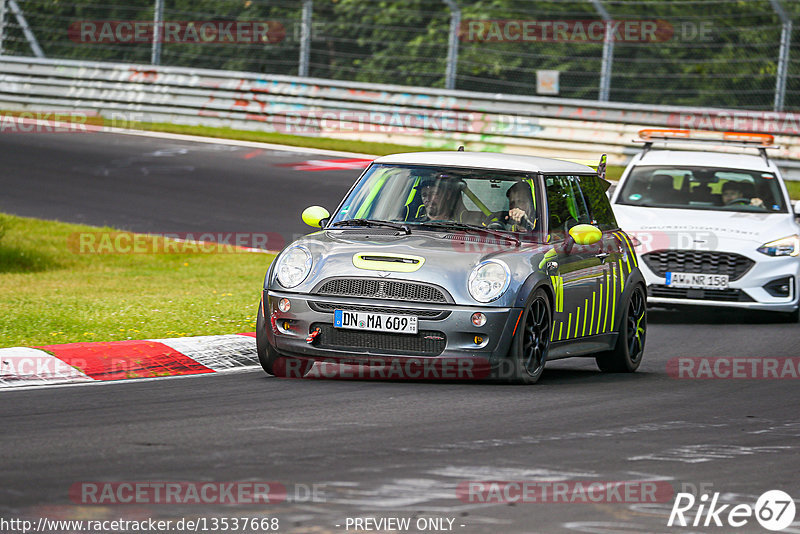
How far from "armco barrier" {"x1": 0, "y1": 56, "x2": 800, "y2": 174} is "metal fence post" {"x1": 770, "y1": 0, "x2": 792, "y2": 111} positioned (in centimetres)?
39

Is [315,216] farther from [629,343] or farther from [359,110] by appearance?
[359,110]

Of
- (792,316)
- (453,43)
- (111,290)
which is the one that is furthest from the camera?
(453,43)

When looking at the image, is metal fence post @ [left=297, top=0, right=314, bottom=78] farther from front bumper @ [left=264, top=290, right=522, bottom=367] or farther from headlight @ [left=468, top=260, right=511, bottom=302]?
headlight @ [left=468, top=260, right=511, bottom=302]

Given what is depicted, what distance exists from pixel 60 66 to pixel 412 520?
2550 cm

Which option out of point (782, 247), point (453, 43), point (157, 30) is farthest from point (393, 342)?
point (157, 30)

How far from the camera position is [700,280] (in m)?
14.2

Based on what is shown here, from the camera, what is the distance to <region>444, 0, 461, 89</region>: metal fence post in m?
26.2

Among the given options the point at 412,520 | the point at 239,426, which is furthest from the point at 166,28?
the point at 412,520

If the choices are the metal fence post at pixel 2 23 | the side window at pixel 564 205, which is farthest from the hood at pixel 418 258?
the metal fence post at pixel 2 23

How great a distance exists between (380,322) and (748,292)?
245 inches

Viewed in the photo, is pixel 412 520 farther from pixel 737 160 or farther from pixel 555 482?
pixel 737 160

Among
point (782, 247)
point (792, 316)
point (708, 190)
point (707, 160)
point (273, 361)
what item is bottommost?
point (792, 316)

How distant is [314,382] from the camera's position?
30.8 feet

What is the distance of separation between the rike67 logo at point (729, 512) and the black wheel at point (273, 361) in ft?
12.8
